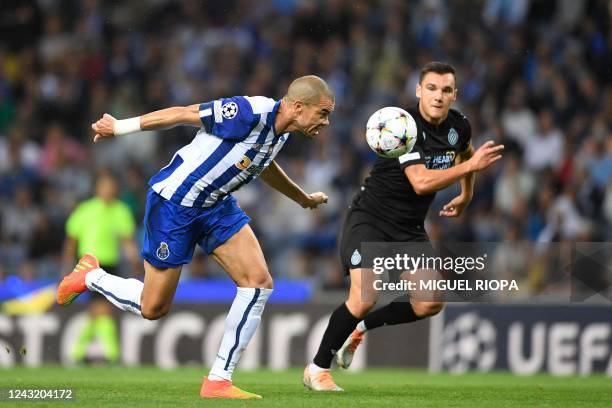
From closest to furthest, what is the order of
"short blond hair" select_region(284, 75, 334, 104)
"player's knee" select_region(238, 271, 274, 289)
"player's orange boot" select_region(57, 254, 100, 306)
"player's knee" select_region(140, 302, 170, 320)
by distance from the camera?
"short blond hair" select_region(284, 75, 334, 104) < "player's knee" select_region(238, 271, 274, 289) < "player's knee" select_region(140, 302, 170, 320) < "player's orange boot" select_region(57, 254, 100, 306)

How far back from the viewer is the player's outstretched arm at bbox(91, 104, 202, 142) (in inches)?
290

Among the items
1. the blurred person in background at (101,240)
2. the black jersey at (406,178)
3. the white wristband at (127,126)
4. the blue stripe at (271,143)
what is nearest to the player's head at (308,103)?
the blue stripe at (271,143)

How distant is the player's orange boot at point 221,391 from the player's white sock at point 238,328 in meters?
0.03

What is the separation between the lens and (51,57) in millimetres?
17562

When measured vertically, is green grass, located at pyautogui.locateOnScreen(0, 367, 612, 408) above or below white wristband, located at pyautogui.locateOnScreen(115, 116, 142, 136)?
below

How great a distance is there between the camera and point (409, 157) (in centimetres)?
807

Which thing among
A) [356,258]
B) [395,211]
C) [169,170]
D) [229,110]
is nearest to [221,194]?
[169,170]

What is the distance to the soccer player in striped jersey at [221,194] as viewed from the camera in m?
7.50

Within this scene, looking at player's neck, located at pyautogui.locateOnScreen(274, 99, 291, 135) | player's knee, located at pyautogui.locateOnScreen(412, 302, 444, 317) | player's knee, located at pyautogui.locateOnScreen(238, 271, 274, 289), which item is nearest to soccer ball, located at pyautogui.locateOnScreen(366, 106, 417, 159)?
player's neck, located at pyautogui.locateOnScreen(274, 99, 291, 135)

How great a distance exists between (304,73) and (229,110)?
370 inches

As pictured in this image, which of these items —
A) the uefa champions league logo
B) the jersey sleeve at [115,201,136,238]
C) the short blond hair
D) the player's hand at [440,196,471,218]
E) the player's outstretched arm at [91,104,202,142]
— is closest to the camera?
the player's outstretched arm at [91,104,202,142]

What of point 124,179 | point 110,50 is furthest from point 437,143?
point 110,50

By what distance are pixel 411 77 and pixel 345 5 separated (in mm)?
1910

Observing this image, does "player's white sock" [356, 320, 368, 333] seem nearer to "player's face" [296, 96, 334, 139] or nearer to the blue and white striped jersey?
the blue and white striped jersey
